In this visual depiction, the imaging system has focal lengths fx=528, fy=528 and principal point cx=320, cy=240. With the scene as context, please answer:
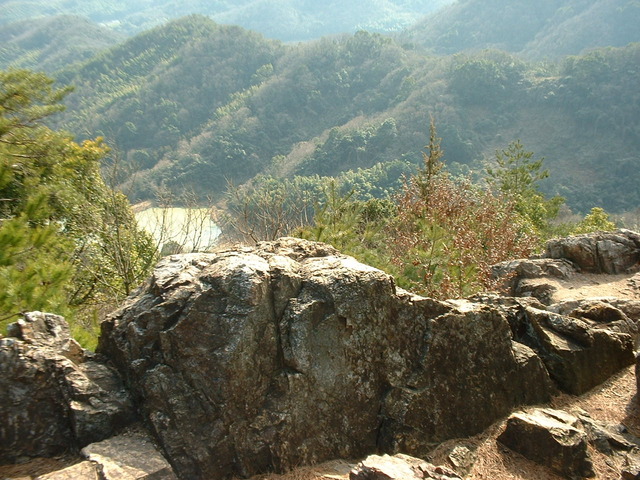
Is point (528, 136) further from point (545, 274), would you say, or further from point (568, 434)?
point (568, 434)

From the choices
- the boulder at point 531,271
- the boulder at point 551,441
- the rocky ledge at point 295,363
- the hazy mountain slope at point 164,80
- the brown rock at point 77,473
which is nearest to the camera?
the brown rock at point 77,473

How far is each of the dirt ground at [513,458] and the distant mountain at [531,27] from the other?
11426cm

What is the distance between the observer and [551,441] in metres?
3.80

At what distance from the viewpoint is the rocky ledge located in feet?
11.5

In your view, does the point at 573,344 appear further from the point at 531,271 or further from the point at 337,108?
the point at 337,108

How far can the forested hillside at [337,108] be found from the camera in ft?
199

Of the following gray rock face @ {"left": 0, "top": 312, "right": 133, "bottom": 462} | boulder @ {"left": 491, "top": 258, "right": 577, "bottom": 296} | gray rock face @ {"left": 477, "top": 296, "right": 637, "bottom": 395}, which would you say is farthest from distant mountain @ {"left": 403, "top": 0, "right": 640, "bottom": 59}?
gray rock face @ {"left": 0, "top": 312, "right": 133, "bottom": 462}

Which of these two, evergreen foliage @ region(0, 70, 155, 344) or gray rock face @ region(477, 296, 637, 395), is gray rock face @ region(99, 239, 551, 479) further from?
evergreen foliage @ region(0, 70, 155, 344)

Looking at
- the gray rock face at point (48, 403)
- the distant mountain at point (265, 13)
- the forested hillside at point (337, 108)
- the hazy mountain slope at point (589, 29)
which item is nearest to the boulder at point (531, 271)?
the gray rock face at point (48, 403)

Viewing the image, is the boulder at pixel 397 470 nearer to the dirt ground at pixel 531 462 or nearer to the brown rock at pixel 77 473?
the dirt ground at pixel 531 462

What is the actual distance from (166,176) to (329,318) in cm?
5990

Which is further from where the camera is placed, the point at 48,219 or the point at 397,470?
the point at 48,219

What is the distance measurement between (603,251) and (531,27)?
428 feet

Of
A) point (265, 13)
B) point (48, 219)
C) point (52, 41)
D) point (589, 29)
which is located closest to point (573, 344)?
point (48, 219)
